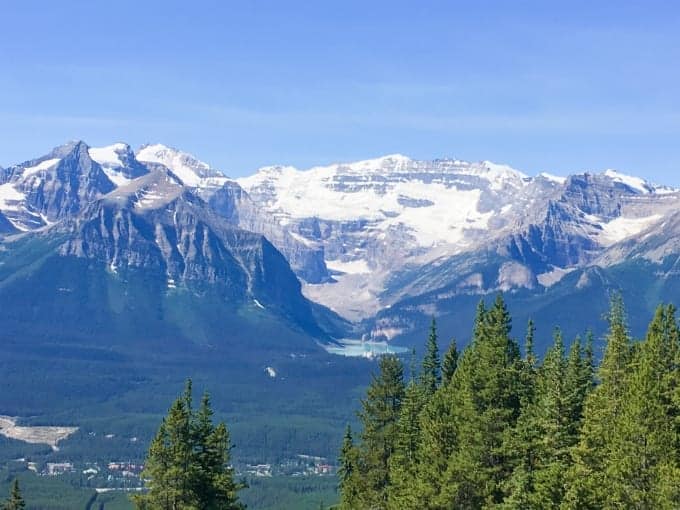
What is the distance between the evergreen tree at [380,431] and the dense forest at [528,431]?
0.33 feet

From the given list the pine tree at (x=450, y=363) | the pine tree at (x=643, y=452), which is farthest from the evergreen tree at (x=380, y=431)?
the pine tree at (x=643, y=452)

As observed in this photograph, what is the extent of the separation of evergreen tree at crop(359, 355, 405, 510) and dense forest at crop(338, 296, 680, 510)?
0.33 feet

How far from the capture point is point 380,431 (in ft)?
321

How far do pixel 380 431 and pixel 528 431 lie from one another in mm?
24835

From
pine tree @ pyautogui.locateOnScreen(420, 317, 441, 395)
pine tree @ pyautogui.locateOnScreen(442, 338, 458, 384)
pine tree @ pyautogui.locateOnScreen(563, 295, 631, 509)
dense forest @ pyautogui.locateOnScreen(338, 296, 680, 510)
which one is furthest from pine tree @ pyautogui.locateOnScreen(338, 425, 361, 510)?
pine tree @ pyautogui.locateOnScreen(563, 295, 631, 509)

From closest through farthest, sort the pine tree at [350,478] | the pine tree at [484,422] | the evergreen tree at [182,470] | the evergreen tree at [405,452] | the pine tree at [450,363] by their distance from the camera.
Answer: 1. the pine tree at [484,422]
2. the evergreen tree at [182,470]
3. the evergreen tree at [405,452]
4. the pine tree at [350,478]
5. the pine tree at [450,363]

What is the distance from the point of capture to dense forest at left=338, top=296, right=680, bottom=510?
65.6 m

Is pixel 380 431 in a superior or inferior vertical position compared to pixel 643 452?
inferior

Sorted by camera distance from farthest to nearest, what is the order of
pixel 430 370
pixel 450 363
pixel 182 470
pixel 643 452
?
pixel 430 370 → pixel 450 363 → pixel 182 470 → pixel 643 452

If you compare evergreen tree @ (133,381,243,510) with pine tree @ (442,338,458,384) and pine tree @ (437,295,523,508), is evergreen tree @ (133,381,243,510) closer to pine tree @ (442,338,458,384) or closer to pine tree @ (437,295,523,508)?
pine tree @ (437,295,523,508)

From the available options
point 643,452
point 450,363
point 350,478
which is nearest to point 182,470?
point 350,478

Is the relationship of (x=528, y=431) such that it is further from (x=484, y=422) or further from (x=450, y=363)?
(x=450, y=363)

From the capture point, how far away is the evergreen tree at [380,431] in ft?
315

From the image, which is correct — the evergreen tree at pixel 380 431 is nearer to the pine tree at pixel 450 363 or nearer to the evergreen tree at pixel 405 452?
the evergreen tree at pixel 405 452
